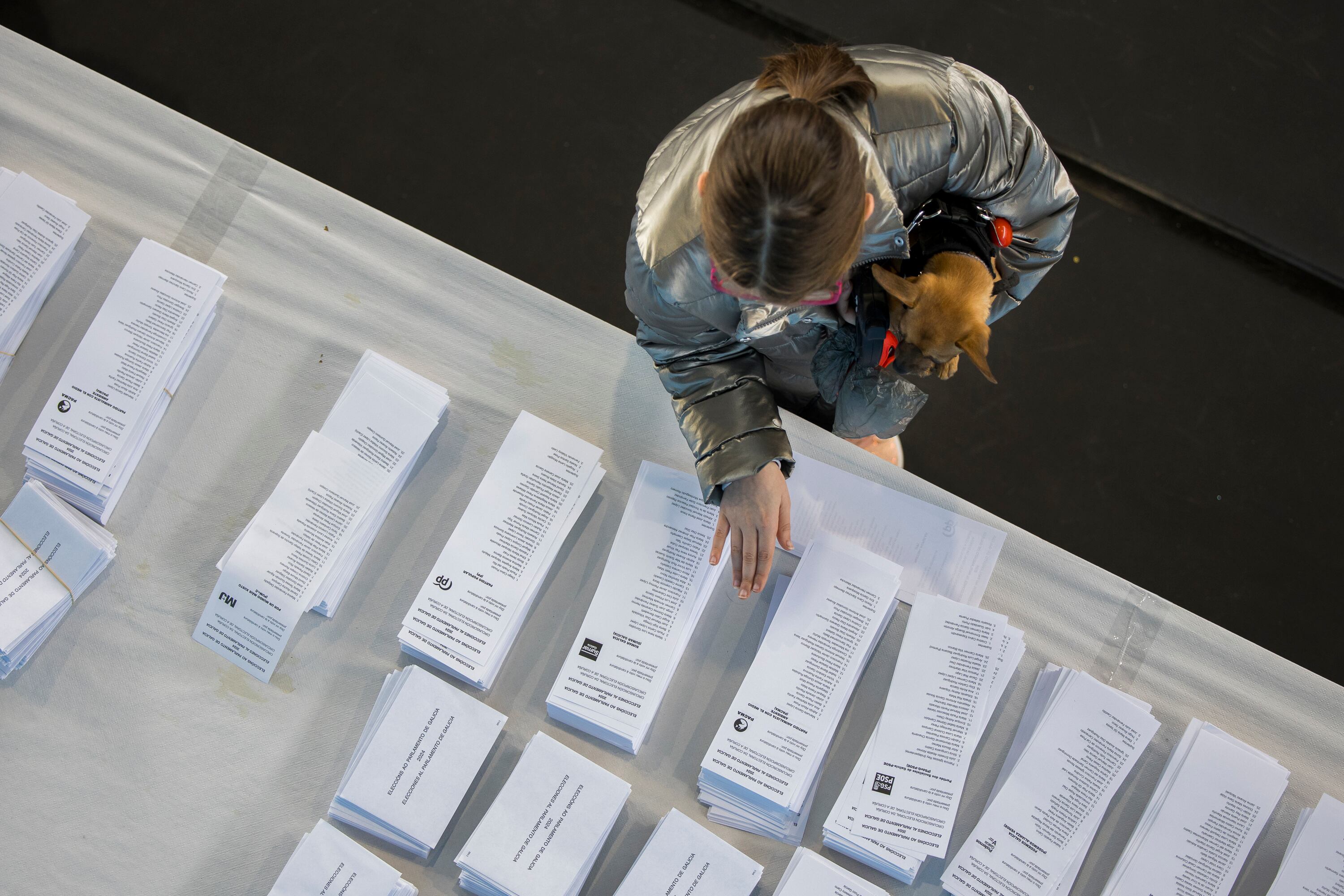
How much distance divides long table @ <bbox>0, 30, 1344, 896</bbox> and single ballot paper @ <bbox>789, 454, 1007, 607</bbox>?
0.09 ft

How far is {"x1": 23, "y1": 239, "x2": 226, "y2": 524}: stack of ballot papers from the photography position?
138 cm

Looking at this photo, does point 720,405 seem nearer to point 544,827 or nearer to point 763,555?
point 763,555

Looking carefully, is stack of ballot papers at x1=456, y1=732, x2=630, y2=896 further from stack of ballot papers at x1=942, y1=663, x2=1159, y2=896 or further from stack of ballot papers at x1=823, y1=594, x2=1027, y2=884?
stack of ballot papers at x1=942, y1=663, x2=1159, y2=896

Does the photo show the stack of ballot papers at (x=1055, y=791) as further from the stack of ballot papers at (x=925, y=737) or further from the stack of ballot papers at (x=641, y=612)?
the stack of ballot papers at (x=641, y=612)

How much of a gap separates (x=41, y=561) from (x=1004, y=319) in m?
2.03

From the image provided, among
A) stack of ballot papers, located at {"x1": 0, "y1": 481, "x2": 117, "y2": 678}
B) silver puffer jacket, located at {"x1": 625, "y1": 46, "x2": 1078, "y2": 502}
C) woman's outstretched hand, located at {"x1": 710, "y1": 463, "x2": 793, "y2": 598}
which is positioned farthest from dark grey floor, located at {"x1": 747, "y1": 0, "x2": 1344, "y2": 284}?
stack of ballot papers, located at {"x1": 0, "y1": 481, "x2": 117, "y2": 678}

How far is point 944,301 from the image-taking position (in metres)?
1.11

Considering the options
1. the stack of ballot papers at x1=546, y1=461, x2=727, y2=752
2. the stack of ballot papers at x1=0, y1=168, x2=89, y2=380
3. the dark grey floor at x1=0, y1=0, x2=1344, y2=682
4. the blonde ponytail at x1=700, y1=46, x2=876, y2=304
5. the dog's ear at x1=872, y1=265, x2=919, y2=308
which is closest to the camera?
the blonde ponytail at x1=700, y1=46, x2=876, y2=304

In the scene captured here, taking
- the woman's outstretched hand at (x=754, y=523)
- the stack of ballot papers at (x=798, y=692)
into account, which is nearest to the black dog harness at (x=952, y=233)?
the woman's outstretched hand at (x=754, y=523)

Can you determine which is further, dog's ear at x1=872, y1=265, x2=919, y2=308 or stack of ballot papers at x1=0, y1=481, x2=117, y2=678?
stack of ballot papers at x1=0, y1=481, x2=117, y2=678

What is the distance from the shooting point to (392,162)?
84.3 inches

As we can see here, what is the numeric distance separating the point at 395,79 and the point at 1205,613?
7.83 feet

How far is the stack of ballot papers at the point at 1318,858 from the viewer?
1.23 metres

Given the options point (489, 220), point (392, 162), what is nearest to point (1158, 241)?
point (489, 220)
